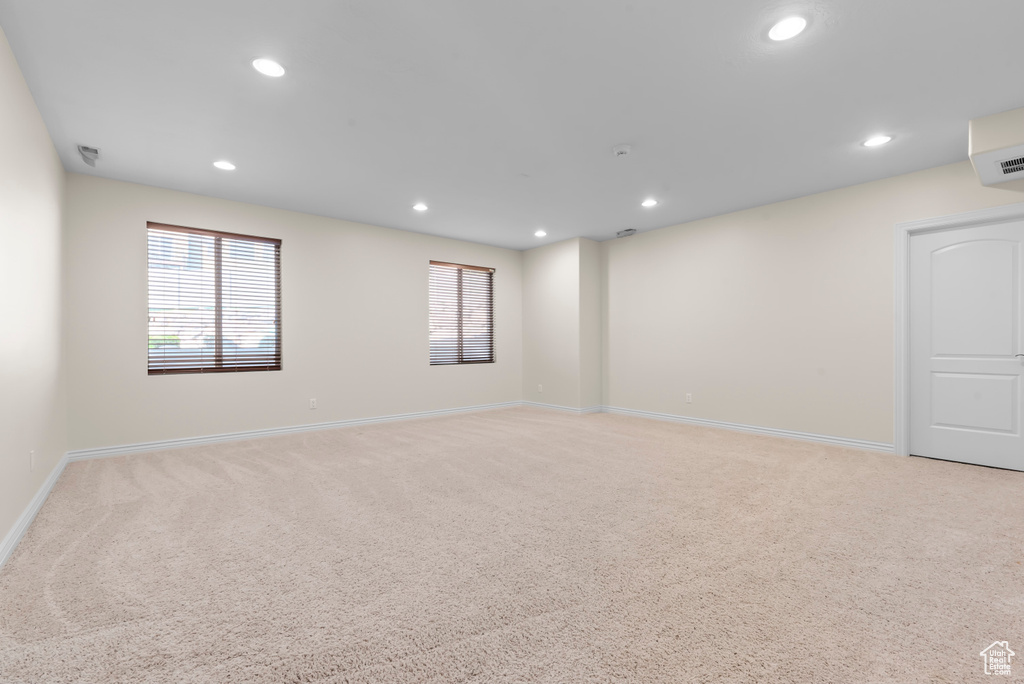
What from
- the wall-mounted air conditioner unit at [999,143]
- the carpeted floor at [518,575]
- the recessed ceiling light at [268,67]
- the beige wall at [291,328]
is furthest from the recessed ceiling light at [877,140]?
the beige wall at [291,328]

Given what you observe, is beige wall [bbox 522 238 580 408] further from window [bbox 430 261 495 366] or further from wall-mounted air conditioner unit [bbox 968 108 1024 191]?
wall-mounted air conditioner unit [bbox 968 108 1024 191]

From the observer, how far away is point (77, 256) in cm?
412

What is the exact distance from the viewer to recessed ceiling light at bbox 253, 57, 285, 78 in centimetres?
247

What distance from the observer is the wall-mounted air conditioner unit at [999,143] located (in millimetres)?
3074

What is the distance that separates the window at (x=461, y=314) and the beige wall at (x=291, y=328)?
142 mm

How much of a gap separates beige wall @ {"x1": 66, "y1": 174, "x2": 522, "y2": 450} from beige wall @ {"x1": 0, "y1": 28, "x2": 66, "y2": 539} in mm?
548

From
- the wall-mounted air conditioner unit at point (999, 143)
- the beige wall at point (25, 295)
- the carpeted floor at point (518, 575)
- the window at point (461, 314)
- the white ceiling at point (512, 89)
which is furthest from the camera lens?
the window at point (461, 314)

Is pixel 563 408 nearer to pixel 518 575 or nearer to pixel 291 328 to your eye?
pixel 291 328

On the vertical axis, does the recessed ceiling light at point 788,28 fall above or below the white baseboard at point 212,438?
above

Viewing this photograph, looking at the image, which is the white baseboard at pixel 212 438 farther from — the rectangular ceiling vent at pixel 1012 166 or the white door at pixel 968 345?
the rectangular ceiling vent at pixel 1012 166

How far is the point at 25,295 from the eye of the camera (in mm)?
2717

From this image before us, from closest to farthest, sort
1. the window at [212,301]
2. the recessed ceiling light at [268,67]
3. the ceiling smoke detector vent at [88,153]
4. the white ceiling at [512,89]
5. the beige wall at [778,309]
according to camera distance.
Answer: the white ceiling at [512,89]
the recessed ceiling light at [268,67]
the ceiling smoke detector vent at [88,153]
the beige wall at [778,309]
the window at [212,301]

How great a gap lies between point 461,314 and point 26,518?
4.93 metres

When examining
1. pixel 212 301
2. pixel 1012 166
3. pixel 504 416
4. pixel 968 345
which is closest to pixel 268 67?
pixel 212 301
